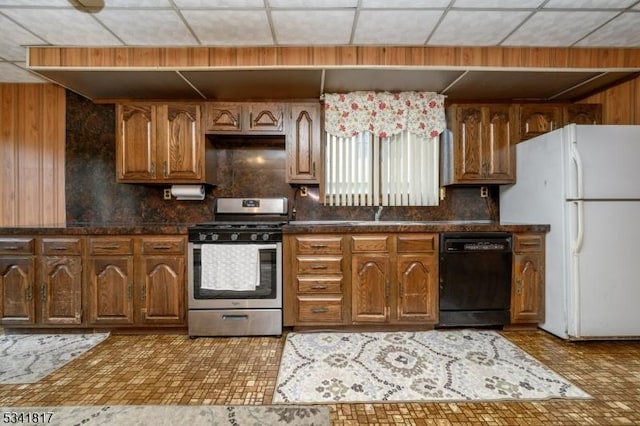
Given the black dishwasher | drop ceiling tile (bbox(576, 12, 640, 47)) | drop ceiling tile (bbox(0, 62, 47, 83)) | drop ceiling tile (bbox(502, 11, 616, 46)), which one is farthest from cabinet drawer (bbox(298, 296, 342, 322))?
drop ceiling tile (bbox(0, 62, 47, 83))

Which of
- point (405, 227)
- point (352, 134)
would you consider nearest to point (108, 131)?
point (352, 134)

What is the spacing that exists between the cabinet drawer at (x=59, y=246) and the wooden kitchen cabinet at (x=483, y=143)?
350 centimetres

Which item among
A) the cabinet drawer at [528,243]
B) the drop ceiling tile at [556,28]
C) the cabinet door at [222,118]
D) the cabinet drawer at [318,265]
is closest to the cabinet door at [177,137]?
the cabinet door at [222,118]

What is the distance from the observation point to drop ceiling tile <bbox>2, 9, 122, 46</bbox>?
2.03 meters

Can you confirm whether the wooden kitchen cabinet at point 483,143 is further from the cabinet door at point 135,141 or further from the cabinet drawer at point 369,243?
the cabinet door at point 135,141

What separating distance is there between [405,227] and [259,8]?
195 centimetres

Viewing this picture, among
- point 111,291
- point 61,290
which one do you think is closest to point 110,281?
point 111,291

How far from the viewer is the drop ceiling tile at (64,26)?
6.66 feet

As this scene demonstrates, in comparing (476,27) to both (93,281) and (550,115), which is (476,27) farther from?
(93,281)

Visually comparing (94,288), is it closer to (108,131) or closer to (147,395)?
(147,395)

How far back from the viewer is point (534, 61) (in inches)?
97.2

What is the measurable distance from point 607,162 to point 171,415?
3.38 m

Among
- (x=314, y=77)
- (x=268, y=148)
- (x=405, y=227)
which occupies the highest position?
(x=314, y=77)

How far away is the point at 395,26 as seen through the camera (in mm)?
2174
